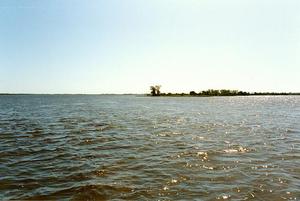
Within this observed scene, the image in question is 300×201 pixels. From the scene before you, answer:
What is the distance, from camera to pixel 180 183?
10234mm

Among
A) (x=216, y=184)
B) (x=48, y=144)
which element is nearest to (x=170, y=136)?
(x=48, y=144)

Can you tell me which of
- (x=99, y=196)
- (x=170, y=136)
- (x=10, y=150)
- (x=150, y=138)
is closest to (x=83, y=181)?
(x=99, y=196)

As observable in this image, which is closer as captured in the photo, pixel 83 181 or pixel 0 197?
pixel 0 197

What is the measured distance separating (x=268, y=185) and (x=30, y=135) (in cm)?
1743

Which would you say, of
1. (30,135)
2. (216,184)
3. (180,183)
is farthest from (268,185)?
(30,135)

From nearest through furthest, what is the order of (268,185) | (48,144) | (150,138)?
1. (268,185)
2. (48,144)
3. (150,138)

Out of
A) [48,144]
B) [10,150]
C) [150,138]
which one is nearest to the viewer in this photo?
[10,150]

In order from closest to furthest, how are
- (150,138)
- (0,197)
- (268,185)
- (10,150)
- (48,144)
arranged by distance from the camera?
(0,197)
(268,185)
(10,150)
(48,144)
(150,138)

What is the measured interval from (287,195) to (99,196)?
574 centimetres

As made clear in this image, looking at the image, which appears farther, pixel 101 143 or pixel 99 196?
pixel 101 143

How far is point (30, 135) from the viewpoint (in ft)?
71.3

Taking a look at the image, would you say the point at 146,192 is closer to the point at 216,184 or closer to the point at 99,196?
the point at 99,196

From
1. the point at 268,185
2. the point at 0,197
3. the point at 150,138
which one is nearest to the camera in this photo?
the point at 0,197

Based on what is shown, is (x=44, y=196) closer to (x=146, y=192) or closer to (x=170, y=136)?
(x=146, y=192)
